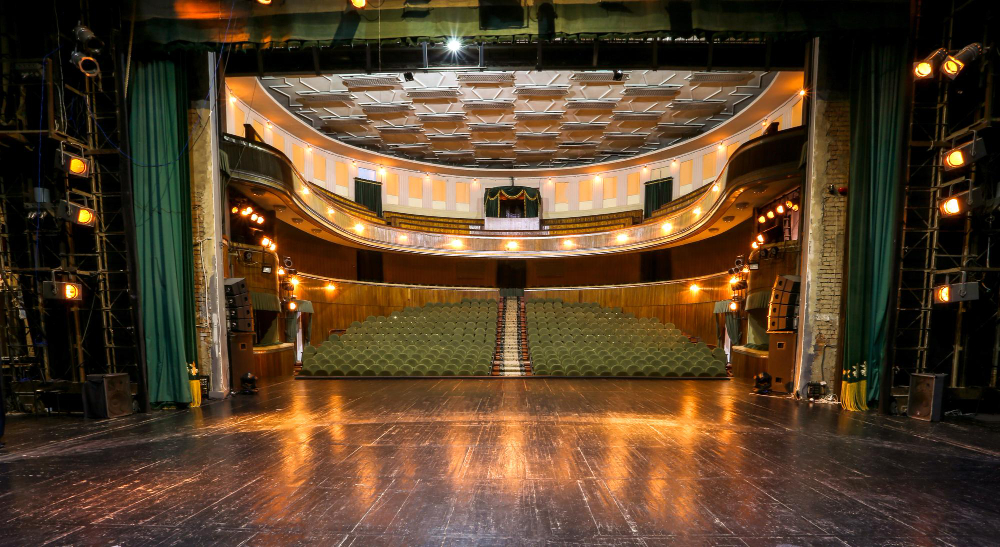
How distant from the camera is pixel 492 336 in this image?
982 cm

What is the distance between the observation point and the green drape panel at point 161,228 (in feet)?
17.0

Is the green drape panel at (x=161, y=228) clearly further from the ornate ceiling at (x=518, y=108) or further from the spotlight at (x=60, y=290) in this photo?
the ornate ceiling at (x=518, y=108)

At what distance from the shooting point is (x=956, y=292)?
431 centimetres

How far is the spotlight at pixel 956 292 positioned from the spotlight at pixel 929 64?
1.98 meters

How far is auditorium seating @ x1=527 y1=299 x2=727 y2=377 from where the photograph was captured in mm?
7805

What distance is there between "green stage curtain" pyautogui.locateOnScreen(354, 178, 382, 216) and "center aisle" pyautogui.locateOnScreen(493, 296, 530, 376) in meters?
4.56

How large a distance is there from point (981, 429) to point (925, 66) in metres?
3.32

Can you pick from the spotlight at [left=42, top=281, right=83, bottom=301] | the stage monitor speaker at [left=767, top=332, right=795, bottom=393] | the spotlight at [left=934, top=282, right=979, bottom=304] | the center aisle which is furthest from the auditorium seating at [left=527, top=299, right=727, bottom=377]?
the spotlight at [left=42, top=281, right=83, bottom=301]

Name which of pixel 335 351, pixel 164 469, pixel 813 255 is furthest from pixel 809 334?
pixel 335 351

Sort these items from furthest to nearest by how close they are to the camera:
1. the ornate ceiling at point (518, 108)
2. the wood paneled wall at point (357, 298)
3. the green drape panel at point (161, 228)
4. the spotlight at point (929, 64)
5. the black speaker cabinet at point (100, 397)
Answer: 1. the wood paneled wall at point (357, 298)
2. the ornate ceiling at point (518, 108)
3. the green drape panel at point (161, 228)
4. the black speaker cabinet at point (100, 397)
5. the spotlight at point (929, 64)

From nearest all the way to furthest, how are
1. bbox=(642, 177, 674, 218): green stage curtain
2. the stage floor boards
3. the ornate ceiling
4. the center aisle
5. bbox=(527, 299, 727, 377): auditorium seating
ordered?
the stage floor boards < bbox=(527, 299, 727, 377): auditorium seating < the center aisle < the ornate ceiling < bbox=(642, 177, 674, 218): green stage curtain

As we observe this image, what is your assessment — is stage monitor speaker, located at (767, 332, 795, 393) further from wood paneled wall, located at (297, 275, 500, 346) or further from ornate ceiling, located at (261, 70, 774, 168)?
wood paneled wall, located at (297, 275, 500, 346)

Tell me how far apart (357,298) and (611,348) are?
7.00 meters

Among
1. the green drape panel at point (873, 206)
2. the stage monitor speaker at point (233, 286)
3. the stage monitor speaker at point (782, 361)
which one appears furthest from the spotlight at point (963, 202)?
the stage monitor speaker at point (233, 286)
